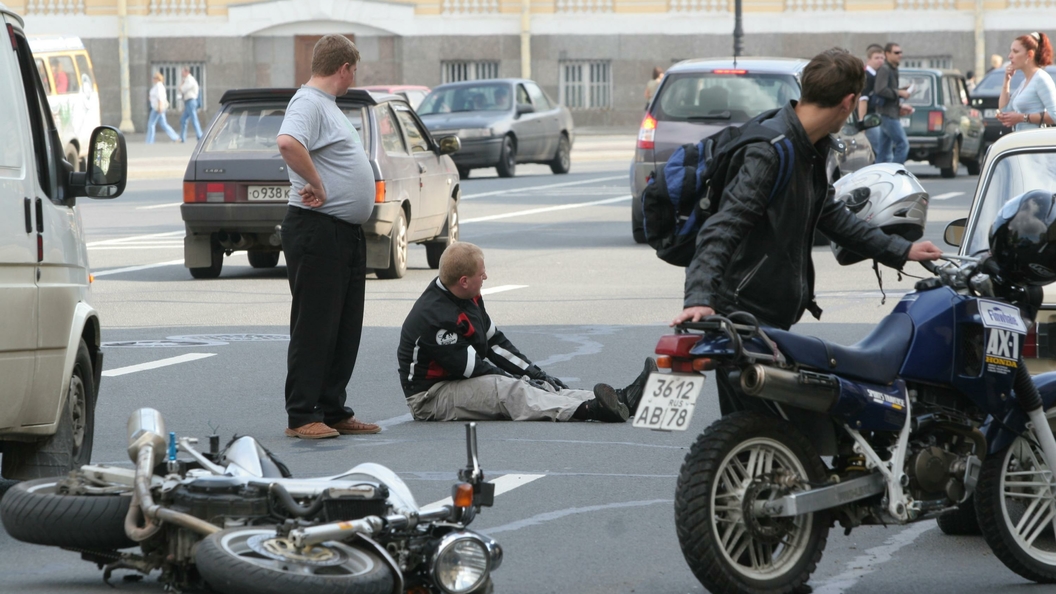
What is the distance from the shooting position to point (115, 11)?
52.7 metres

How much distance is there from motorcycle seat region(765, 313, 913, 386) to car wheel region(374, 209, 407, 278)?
32.1 feet

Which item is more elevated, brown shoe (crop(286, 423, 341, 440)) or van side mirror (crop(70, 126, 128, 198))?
van side mirror (crop(70, 126, 128, 198))

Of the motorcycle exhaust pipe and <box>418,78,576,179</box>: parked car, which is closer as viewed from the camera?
the motorcycle exhaust pipe

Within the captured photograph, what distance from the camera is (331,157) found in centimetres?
804

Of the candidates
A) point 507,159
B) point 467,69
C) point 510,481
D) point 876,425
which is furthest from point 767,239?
point 467,69

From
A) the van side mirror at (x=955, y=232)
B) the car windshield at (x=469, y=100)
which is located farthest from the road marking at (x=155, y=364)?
the car windshield at (x=469, y=100)

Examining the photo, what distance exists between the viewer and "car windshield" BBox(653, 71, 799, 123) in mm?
17297

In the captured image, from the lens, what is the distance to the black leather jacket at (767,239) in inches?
209

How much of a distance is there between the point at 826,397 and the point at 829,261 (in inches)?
477

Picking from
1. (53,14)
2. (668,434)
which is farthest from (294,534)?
(53,14)

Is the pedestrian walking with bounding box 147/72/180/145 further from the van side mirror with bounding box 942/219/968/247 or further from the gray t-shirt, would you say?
the van side mirror with bounding box 942/219/968/247

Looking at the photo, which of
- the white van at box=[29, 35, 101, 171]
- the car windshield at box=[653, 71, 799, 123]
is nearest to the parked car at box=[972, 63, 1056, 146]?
the car windshield at box=[653, 71, 799, 123]

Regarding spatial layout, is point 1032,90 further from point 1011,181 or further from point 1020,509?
point 1020,509

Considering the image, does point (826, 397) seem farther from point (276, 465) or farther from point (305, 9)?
point (305, 9)
